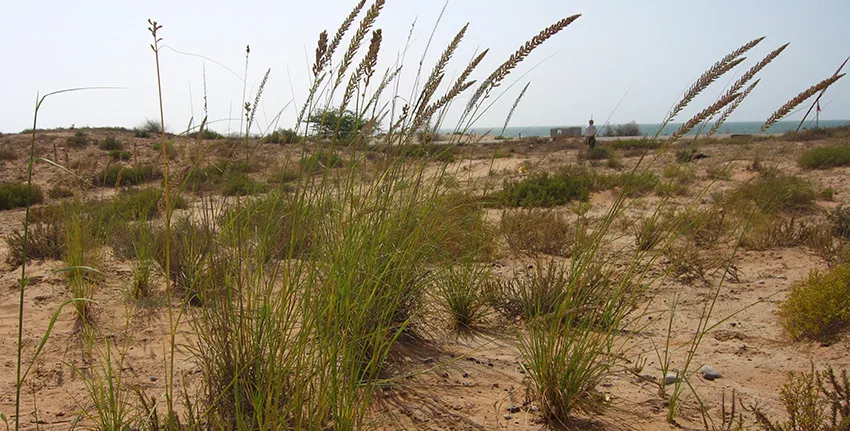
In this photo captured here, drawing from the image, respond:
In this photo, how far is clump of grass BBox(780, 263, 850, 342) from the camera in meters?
2.93

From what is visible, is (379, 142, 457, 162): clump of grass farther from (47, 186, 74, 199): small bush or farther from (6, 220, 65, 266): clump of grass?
(47, 186, 74, 199): small bush

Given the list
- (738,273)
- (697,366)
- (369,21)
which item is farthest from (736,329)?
(369,21)

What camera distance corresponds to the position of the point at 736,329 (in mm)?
3314

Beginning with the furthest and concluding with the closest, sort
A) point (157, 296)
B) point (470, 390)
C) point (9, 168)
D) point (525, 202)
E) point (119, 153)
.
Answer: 1. point (119, 153)
2. point (9, 168)
3. point (525, 202)
4. point (157, 296)
5. point (470, 390)

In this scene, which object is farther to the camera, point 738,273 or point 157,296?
point 738,273

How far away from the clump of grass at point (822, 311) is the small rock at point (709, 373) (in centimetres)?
71

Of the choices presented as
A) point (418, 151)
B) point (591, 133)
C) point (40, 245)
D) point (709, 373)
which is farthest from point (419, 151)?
point (591, 133)

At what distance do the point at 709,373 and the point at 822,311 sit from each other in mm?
862

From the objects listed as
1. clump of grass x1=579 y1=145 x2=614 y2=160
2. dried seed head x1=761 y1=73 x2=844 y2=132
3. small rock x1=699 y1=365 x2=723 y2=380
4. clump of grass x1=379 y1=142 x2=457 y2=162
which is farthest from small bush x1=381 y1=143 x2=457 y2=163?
clump of grass x1=579 y1=145 x2=614 y2=160

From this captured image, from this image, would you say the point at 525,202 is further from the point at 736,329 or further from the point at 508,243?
the point at 736,329

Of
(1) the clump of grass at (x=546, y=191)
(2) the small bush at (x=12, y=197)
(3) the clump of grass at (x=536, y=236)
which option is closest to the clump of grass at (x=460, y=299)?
(3) the clump of grass at (x=536, y=236)

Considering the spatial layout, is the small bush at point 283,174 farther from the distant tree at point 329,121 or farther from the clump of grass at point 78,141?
Answer: the clump of grass at point 78,141

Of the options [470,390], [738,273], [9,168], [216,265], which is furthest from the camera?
[9,168]

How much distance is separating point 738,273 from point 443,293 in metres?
2.75
